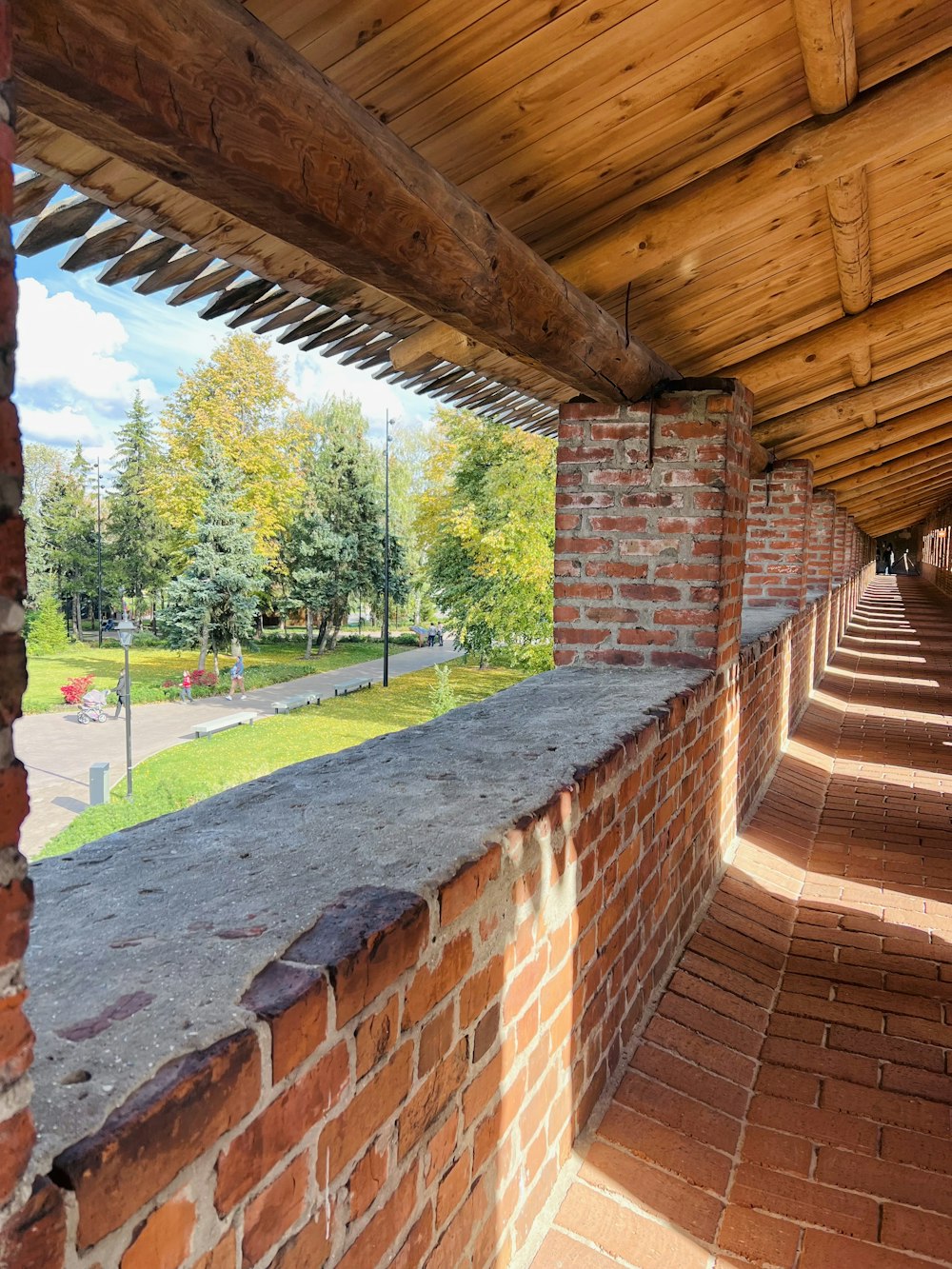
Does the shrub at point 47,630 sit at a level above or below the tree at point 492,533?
below

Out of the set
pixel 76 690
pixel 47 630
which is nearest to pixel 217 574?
pixel 76 690

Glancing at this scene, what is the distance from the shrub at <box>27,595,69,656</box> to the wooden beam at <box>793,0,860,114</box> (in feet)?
87.0

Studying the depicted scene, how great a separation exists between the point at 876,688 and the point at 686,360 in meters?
6.39

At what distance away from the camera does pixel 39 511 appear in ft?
90.7

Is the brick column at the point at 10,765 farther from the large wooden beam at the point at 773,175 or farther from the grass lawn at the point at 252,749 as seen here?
the grass lawn at the point at 252,749

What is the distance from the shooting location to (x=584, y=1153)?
78.5 inches

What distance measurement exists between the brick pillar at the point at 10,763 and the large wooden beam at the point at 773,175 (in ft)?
6.48

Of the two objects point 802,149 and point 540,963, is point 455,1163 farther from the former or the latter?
point 802,149

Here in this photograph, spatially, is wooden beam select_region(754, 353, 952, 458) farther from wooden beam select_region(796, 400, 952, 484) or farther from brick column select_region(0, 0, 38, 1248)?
brick column select_region(0, 0, 38, 1248)

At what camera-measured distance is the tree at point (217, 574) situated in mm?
22422

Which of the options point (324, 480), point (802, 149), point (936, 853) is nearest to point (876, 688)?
point (936, 853)

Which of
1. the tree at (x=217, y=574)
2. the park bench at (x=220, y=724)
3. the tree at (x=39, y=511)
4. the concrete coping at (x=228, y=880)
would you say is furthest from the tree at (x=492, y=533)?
the concrete coping at (x=228, y=880)

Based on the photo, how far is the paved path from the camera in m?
14.8

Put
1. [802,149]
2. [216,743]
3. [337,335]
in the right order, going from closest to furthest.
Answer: [802,149], [337,335], [216,743]
